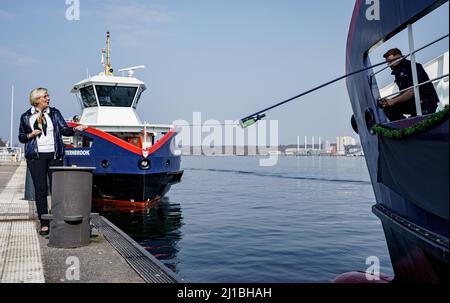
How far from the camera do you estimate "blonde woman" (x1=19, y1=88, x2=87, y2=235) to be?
557 centimetres

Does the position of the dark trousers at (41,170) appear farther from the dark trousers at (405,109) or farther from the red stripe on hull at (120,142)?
the red stripe on hull at (120,142)

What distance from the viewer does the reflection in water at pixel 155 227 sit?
29.5ft

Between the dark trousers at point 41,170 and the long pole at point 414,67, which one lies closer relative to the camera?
the long pole at point 414,67

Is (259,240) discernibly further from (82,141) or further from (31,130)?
(82,141)

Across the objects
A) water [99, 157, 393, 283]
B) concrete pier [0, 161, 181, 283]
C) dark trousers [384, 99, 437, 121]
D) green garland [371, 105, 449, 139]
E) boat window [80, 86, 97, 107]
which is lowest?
water [99, 157, 393, 283]

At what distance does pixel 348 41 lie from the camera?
633 centimetres

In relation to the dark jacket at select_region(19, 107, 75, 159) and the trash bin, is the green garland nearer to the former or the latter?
the trash bin

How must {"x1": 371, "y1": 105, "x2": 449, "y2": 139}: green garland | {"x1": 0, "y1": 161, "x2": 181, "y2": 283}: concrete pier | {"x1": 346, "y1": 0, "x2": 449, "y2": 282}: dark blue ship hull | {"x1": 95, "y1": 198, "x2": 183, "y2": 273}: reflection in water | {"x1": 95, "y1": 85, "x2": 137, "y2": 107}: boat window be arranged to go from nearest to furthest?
{"x1": 371, "y1": 105, "x2": 449, "y2": 139}: green garland
{"x1": 346, "y1": 0, "x2": 449, "y2": 282}: dark blue ship hull
{"x1": 0, "y1": 161, "x2": 181, "y2": 283}: concrete pier
{"x1": 95, "y1": 198, "x2": 183, "y2": 273}: reflection in water
{"x1": 95, "y1": 85, "x2": 137, "y2": 107}: boat window

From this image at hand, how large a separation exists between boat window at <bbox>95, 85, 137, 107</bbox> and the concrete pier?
1098cm

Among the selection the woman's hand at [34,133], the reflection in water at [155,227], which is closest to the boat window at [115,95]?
the reflection in water at [155,227]

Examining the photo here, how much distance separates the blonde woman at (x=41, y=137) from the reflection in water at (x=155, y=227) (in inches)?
120

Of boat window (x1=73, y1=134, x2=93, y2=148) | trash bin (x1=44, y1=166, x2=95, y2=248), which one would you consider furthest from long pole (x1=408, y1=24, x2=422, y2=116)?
boat window (x1=73, y1=134, x2=93, y2=148)

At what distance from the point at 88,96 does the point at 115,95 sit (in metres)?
1.20

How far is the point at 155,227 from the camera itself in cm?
1172
